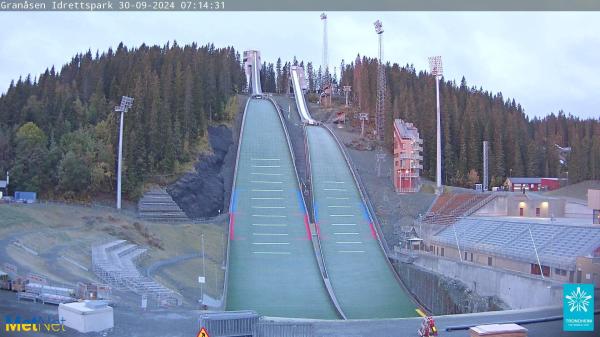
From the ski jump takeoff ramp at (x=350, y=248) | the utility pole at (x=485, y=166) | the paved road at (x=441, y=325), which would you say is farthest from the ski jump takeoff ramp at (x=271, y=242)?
the utility pole at (x=485, y=166)

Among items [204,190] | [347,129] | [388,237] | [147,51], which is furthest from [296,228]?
[347,129]

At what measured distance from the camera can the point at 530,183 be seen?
17594mm

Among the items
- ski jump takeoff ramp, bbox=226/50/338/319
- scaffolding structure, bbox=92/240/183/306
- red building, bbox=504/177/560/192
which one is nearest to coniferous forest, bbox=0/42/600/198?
red building, bbox=504/177/560/192

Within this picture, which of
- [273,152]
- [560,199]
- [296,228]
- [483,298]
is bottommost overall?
[483,298]

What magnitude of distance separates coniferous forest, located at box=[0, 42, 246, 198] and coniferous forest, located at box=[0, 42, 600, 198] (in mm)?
32

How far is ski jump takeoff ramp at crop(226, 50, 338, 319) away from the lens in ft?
36.9

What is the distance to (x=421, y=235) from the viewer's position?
1464 centimetres

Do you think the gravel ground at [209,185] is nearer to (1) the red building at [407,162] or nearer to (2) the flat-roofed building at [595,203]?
(1) the red building at [407,162]

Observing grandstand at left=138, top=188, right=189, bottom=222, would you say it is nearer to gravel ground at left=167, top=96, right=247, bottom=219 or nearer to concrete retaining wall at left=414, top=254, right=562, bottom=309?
gravel ground at left=167, top=96, right=247, bottom=219

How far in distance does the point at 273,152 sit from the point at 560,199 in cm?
1111

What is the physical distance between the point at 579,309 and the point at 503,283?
5.55 metres

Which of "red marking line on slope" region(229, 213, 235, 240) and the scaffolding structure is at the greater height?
"red marking line on slope" region(229, 213, 235, 240)

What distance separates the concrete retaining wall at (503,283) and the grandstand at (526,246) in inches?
6.7
